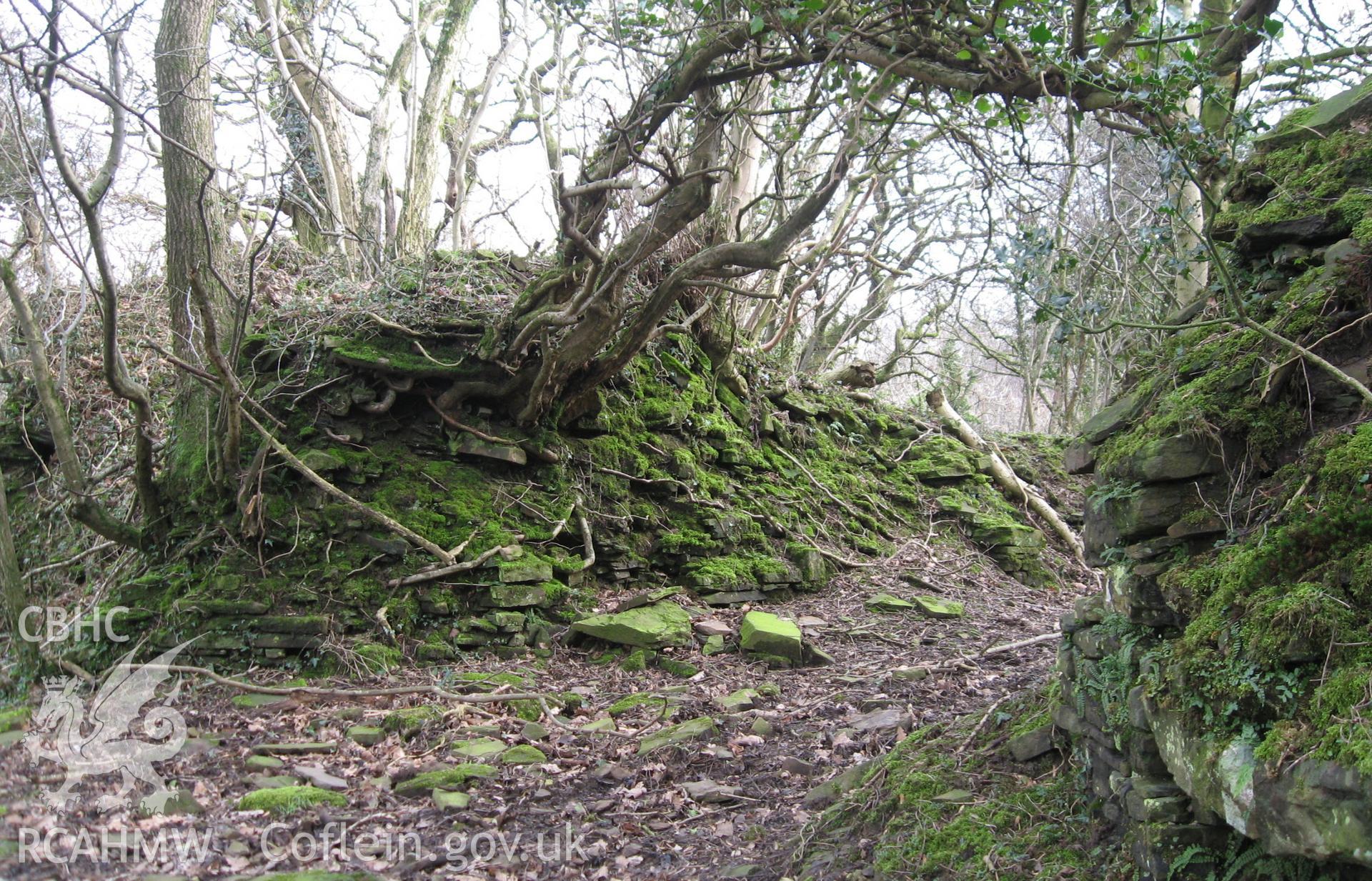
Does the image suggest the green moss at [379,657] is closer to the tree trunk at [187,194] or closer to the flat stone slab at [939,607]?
the tree trunk at [187,194]

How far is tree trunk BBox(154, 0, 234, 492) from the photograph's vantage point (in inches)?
255

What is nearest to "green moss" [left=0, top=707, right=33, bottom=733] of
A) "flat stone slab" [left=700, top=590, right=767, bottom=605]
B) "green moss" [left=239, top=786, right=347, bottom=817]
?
"green moss" [left=239, top=786, right=347, bottom=817]

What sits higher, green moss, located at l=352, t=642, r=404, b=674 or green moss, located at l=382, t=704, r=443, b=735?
green moss, located at l=352, t=642, r=404, b=674

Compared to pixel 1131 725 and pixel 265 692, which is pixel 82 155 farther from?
pixel 1131 725

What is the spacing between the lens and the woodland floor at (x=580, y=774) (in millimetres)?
3254

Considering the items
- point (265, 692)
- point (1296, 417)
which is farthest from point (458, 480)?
point (1296, 417)

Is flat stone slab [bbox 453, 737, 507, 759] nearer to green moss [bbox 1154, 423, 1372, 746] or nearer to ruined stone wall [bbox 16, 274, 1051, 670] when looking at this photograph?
ruined stone wall [bbox 16, 274, 1051, 670]

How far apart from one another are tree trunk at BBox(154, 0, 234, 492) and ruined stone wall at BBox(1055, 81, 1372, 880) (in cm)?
612

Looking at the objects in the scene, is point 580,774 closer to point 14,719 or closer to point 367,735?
point 367,735

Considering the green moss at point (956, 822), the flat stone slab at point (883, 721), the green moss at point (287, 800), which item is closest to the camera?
the green moss at point (956, 822)

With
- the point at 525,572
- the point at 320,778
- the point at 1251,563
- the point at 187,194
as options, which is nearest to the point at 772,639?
the point at 525,572

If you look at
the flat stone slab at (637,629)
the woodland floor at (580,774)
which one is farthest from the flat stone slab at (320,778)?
the flat stone slab at (637,629)

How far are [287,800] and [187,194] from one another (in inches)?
198

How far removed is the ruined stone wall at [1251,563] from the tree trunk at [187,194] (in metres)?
6.12
